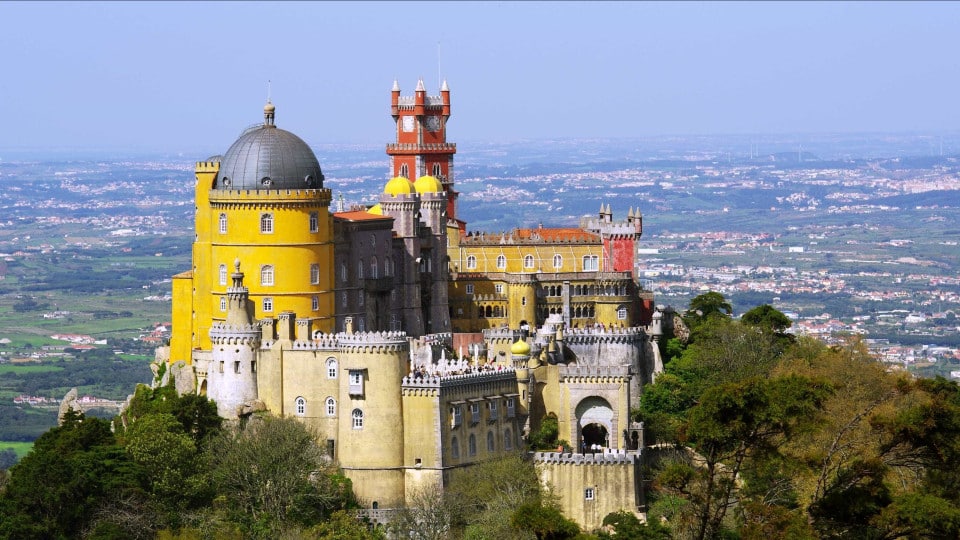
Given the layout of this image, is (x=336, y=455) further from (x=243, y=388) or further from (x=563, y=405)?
(x=563, y=405)

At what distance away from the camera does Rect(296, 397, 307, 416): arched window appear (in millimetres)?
94000

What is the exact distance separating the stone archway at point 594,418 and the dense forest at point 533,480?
1.79m

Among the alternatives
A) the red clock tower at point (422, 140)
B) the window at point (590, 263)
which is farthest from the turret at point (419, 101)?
the window at point (590, 263)

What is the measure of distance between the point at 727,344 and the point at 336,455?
26.3 meters

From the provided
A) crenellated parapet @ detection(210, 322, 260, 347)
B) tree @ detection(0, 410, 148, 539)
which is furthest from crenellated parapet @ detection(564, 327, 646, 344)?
tree @ detection(0, 410, 148, 539)

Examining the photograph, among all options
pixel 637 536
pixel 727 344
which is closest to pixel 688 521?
pixel 637 536

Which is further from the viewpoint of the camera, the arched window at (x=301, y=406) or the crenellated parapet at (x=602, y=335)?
the crenellated parapet at (x=602, y=335)

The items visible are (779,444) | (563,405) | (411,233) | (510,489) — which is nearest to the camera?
(779,444)

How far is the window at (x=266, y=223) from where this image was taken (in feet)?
330

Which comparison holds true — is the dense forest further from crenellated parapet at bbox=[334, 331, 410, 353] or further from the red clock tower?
the red clock tower

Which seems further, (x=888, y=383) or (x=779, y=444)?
(x=888, y=383)

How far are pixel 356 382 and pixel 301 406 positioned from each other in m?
3.18

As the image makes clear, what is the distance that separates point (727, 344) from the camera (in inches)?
4363

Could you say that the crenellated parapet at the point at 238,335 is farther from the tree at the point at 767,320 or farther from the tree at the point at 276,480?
the tree at the point at 767,320
